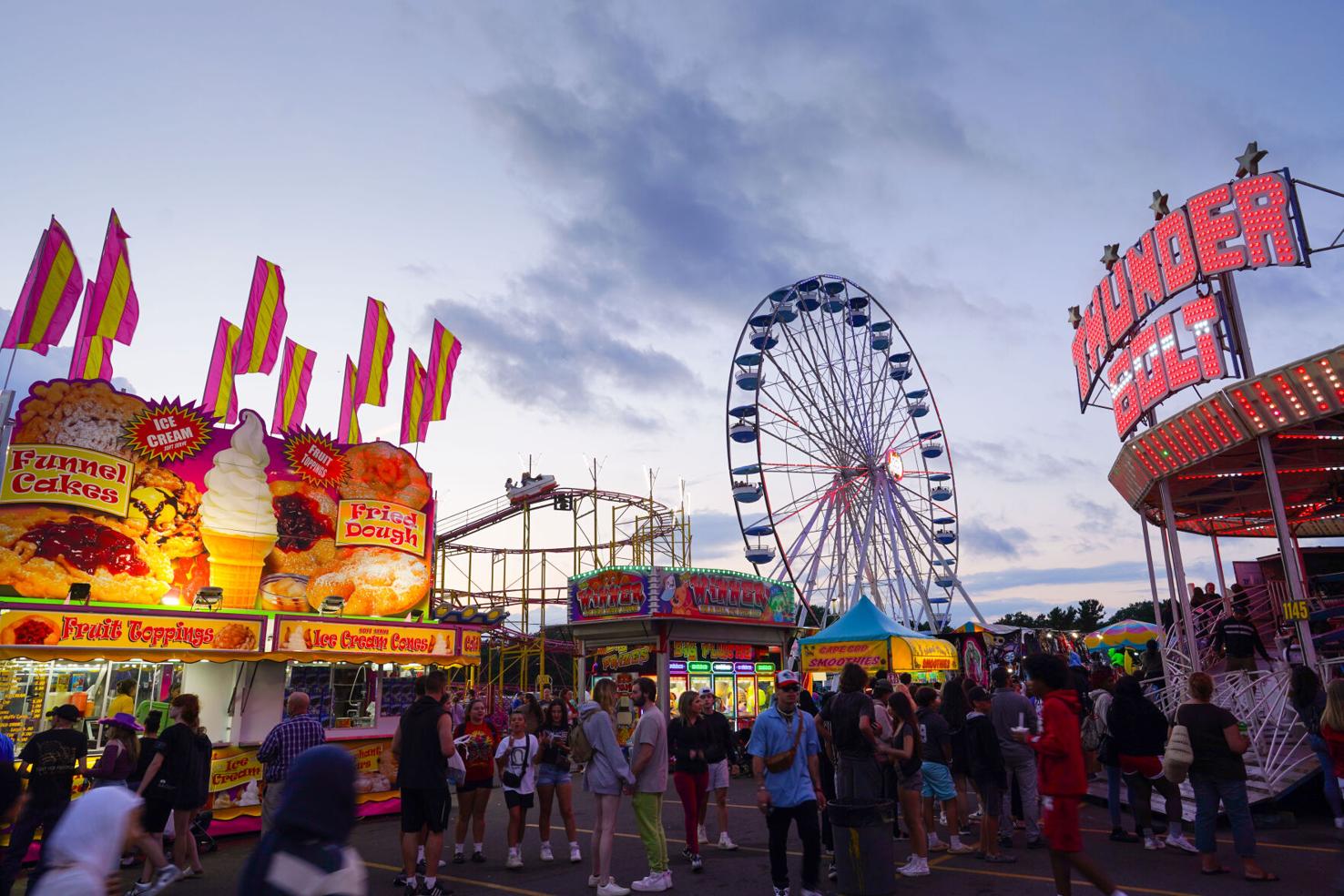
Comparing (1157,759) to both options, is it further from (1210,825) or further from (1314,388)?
(1314,388)

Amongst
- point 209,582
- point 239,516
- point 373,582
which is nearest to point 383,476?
point 373,582

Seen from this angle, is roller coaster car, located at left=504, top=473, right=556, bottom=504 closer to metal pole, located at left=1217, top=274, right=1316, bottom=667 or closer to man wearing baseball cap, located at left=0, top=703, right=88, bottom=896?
metal pole, located at left=1217, top=274, right=1316, bottom=667

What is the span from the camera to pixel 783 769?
6.70 meters

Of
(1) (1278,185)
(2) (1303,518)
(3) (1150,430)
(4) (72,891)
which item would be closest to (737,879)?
(4) (72,891)

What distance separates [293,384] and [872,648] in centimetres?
1267

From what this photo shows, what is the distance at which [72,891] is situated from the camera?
3184mm

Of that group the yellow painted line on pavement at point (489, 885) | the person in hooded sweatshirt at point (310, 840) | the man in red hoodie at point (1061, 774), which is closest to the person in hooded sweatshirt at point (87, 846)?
the person in hooded sweatshirt at point (310, 840)

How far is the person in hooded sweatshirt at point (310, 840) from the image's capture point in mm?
2396

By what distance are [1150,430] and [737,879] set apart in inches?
420

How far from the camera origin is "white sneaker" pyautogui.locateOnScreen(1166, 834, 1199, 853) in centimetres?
779

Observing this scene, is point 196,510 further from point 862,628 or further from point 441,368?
point 862,628

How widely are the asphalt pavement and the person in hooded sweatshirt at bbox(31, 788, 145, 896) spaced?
4755 mm

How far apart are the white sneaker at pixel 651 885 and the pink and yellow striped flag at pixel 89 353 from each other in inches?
483

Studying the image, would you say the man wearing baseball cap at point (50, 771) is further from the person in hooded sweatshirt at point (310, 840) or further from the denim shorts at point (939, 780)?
the denim shorts at point (939, 780)
